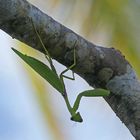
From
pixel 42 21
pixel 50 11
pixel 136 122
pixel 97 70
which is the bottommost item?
pixel 136 122

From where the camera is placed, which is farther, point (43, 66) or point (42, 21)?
point (43, 66)

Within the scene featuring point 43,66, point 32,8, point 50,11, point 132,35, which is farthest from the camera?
point 50,11

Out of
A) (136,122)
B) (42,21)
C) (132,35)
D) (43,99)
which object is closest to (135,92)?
(136,122)

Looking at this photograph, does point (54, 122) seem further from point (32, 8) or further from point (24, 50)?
point (32, 8)

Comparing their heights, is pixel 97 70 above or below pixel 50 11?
below

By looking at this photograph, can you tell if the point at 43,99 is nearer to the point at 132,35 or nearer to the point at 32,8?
the point at 132,35

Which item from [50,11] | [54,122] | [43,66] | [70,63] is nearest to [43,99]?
[54,122]

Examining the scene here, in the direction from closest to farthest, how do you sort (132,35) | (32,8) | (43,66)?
1. (32,8)
2. (43,66)
3. (132,35)

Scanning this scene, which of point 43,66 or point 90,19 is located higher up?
point 90,19

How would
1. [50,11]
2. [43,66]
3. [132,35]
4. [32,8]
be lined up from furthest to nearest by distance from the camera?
[50,11]
[132,35]
[43,66]
[32,8]
